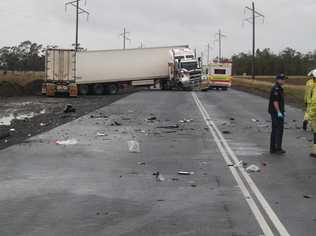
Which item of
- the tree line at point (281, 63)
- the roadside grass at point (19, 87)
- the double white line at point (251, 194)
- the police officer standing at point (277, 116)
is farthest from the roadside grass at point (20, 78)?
the tree line at point (281, 63)

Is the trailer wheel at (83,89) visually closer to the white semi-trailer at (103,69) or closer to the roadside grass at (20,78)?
the white semi-trailer at (103,69)

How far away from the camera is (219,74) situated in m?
64.0

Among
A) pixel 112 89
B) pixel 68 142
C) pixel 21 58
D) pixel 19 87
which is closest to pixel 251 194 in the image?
pixel 68 142

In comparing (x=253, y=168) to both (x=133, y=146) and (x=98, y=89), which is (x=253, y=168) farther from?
(x=98, y=89)

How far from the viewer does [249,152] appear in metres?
15.0

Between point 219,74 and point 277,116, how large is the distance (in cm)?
4925

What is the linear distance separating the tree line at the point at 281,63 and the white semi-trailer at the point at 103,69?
300 feet

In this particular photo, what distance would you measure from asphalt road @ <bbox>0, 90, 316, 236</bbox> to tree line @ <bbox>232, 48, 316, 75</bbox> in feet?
434

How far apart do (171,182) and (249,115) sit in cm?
1756

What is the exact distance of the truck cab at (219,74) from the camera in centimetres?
6353

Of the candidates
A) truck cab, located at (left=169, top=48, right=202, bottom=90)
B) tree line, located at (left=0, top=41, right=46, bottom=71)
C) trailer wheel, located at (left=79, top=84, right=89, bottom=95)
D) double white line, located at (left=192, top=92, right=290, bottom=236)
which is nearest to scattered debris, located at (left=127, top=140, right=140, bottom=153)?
double white line, located at (left=192, top=92, right=290, bottom=236)

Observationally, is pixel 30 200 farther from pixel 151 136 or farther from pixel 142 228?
pixel 151 136

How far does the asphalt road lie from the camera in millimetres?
7672

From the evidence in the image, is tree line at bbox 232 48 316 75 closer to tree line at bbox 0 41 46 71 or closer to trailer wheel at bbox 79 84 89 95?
tree line at bbox 0 41 46 71
